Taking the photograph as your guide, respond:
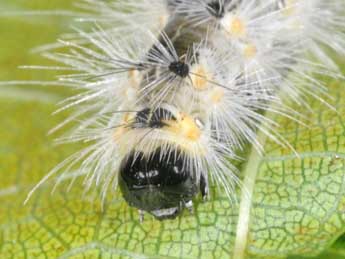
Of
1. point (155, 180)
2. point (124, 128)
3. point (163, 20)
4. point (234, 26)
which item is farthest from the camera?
point (163, 20)

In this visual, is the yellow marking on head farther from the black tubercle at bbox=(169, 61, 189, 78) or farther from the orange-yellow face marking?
the orange-yellow face marking

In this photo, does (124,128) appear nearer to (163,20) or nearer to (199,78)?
(199,78)

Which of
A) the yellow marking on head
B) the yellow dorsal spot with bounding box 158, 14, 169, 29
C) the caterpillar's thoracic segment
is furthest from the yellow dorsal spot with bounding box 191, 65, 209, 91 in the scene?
the yellow dorsal spot with bounding box 158, 14, 169, 29

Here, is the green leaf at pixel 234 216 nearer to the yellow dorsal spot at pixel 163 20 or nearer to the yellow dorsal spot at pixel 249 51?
the yellow dorsal spot at pixel 249 51

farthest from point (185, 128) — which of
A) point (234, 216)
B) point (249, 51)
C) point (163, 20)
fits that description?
point (163, 20)

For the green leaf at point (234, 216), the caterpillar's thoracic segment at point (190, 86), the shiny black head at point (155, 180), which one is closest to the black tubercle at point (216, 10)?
the caterpillar's thoracic segment at point (190, 86)
